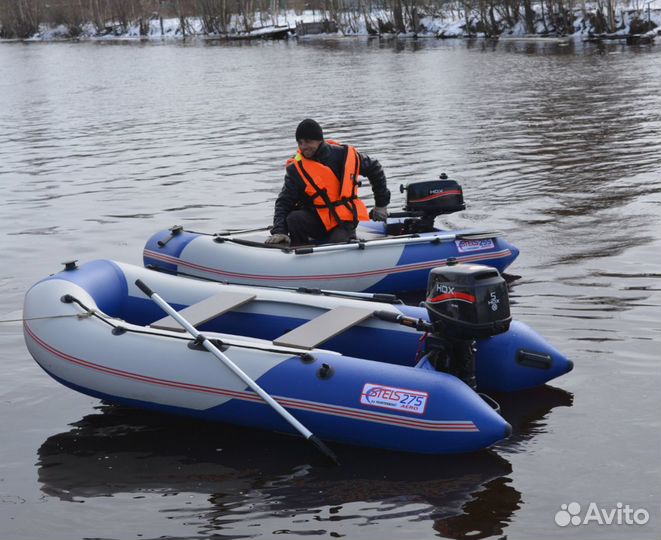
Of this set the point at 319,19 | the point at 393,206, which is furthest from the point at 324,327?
the point at 319,19

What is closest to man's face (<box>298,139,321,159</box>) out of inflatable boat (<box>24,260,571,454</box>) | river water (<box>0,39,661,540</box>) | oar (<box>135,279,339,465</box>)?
inflatable boat (<box>24,260,571,454</box>)

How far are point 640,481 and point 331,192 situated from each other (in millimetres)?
3715

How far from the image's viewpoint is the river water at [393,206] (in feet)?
15.5

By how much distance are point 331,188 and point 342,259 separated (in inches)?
22.6

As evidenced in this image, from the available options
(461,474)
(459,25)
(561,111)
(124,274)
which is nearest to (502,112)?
(561,111)

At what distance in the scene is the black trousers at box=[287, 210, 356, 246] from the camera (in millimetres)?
7910

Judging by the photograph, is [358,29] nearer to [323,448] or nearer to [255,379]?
[255,379]

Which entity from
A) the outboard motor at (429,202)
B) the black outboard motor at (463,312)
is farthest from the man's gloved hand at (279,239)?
the black outboard motor at (463,312)

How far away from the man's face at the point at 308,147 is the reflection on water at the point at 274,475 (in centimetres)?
262

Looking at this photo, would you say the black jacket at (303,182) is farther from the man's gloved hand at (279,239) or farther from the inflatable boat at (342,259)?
the inflatable boat at (342,259)

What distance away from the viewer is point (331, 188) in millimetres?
7770

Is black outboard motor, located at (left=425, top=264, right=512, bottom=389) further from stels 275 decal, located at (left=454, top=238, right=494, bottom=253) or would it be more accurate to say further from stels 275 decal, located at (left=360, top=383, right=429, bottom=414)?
stels 275 decal, located at (left=454, top=238, right=494, bottom=253)

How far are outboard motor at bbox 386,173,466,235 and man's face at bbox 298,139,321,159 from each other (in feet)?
3.16

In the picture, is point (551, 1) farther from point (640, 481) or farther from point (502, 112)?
point (640, 481)
